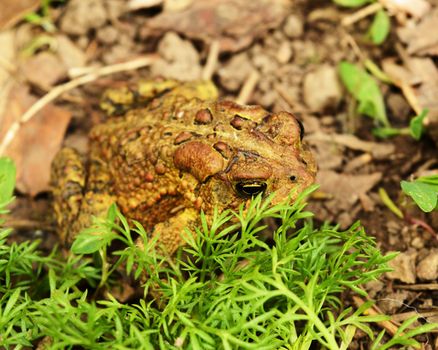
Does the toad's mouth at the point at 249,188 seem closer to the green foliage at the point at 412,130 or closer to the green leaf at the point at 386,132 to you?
the green foliage at the point at 412,130

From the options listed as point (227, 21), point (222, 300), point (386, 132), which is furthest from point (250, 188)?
point (227, 21)

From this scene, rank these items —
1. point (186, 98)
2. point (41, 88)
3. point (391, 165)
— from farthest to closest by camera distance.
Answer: point (41, 88)
point (391, 165)
point (186, 98)

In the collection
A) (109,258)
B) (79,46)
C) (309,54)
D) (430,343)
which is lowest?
(430,343)

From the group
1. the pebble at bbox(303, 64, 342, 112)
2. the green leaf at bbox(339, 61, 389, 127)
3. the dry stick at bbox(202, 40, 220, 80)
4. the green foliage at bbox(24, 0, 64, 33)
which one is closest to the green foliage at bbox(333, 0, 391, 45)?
the green leaf at bbox(339, 61, 389, 127)

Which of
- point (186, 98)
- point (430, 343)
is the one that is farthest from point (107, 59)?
point (430, 343)

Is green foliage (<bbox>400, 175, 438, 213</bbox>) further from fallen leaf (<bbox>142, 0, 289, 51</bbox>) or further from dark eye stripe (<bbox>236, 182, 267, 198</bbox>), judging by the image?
fallen leaf (<bbox>142, 0, 289, 51</bbox>)

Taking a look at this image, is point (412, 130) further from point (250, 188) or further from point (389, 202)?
point (250, 188)

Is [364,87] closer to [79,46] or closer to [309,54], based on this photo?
[309,54]
